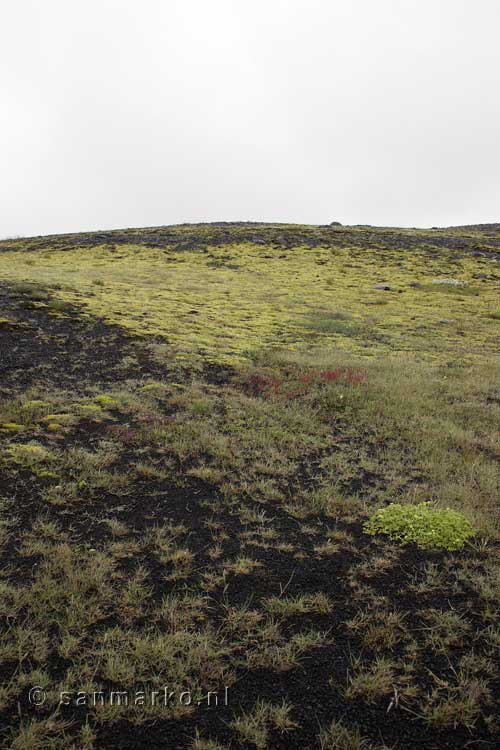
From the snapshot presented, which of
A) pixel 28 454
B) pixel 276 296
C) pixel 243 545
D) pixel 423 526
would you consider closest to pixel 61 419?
pixel 28 454

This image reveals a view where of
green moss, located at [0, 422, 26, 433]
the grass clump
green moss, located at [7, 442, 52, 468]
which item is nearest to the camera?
the grass clump

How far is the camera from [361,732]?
398 cm

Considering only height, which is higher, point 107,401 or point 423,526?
point 107,401

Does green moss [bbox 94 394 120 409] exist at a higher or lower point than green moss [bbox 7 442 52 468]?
higher

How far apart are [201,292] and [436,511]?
25.5 metres

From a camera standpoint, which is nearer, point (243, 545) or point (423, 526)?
point (243, 545)

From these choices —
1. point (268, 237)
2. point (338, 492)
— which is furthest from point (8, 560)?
point (268, 237)

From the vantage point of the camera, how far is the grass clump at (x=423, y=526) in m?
6.66

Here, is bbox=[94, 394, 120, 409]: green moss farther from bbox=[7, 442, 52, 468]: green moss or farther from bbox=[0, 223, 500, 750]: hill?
bbox=[7, 442, 52, 468]: green moss

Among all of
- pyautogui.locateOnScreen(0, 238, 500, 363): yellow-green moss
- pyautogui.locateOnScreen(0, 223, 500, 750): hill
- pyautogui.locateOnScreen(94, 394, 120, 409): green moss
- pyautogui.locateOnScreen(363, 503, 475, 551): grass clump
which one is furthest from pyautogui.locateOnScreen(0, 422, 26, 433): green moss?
pyautogui.locateOnScreen(363, 503, 475, 551): grass clump

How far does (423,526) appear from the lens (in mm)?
6945

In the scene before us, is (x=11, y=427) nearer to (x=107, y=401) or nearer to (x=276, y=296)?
(x=107, y=401)

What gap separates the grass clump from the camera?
21.9 feet

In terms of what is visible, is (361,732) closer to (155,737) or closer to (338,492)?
(155,737)
